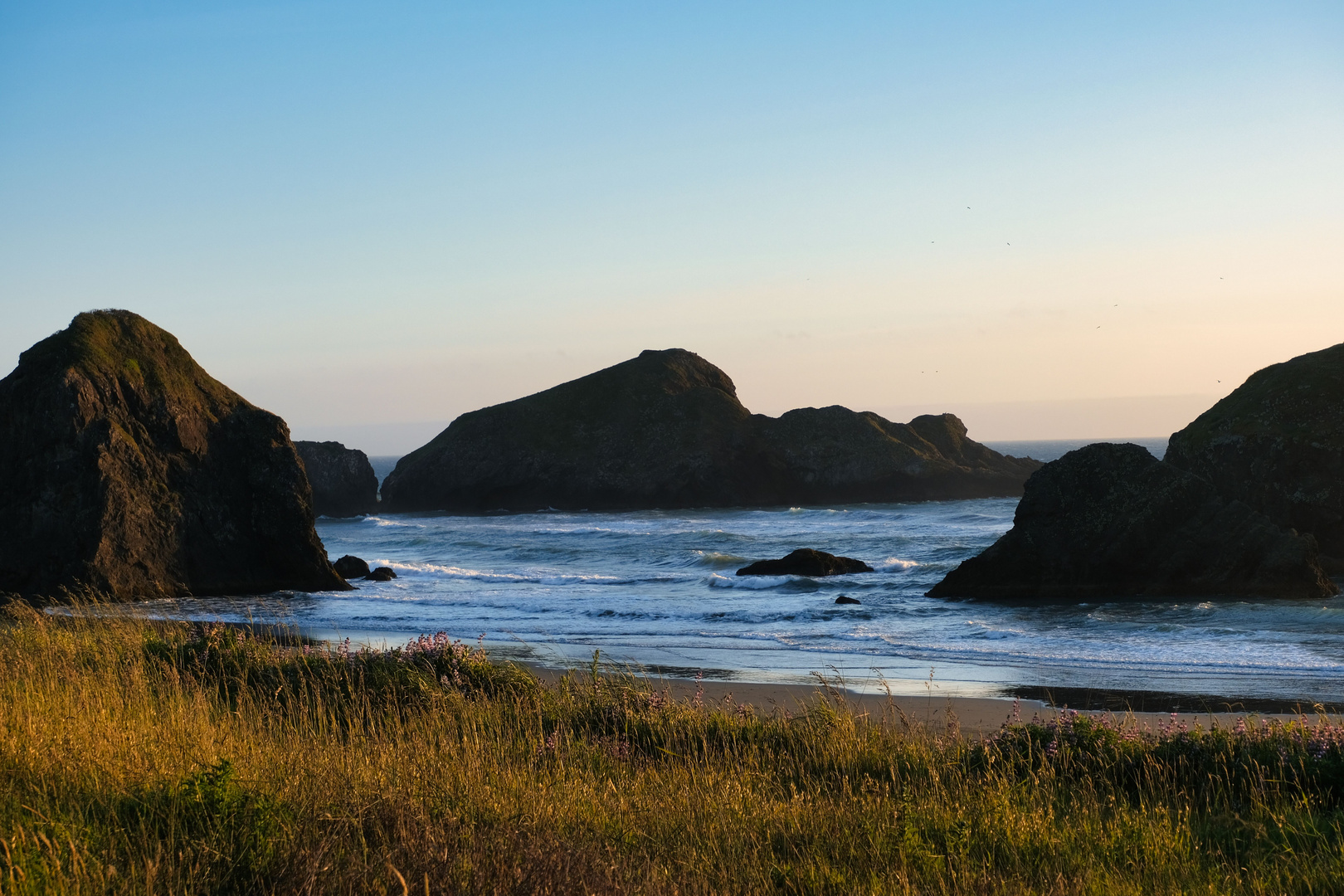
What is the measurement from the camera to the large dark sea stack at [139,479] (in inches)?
904

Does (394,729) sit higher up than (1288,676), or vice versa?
(394,729)

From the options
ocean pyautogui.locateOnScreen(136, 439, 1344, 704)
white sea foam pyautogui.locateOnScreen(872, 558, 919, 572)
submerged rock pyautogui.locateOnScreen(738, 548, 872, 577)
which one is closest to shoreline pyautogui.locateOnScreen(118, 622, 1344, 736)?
ocean pyautogui.locateOnScreen(136, 439, 1344, 704)

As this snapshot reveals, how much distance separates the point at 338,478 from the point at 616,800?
7329 centimetres

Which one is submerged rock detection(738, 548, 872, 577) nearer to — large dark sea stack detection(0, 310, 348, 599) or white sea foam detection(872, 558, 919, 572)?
white sea foam detection(872, 558, 919, 572)

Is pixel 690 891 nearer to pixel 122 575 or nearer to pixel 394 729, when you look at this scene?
pixel 394 729

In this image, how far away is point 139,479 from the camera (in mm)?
24562

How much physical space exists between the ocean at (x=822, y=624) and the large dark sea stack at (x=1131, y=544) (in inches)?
44.0

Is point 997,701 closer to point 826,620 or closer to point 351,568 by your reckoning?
point 826,620

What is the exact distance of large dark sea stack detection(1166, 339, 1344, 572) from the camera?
27453mm

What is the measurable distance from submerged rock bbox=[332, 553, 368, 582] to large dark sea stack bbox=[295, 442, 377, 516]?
43.2 m

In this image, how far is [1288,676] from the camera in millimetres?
14398

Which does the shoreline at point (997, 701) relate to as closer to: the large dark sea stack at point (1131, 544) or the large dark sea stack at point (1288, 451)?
the large dark sea stack at point (1131, 544)

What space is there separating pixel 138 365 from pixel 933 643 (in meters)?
21.7

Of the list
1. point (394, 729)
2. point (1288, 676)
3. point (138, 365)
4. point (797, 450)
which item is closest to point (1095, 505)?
point (1288, 676)
